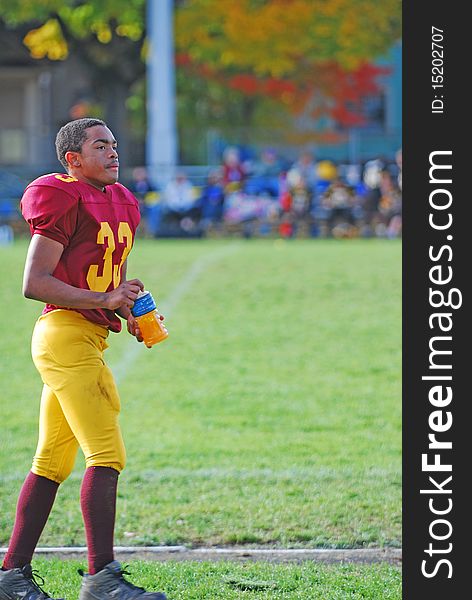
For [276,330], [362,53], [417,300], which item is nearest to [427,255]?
[417,300]

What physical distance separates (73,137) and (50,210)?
36 cm

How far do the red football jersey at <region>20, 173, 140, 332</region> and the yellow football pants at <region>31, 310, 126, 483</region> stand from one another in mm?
87

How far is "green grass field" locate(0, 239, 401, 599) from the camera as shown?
6.16m

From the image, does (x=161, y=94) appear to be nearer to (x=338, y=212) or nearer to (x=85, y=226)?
(x=338, y=212)

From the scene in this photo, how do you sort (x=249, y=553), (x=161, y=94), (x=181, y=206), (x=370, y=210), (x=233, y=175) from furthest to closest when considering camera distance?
1. (x=161, y=94)
2. (x=233, y=175)
3. (x=181, y=206)
4. (x=370, y=210)
5. (x=249, y=553)

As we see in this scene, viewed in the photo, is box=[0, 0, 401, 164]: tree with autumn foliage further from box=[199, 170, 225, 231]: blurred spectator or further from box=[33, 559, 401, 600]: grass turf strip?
box=[33, 559, 401, 600]: grass turf strip

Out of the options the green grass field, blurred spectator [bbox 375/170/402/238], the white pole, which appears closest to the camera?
the green grass field

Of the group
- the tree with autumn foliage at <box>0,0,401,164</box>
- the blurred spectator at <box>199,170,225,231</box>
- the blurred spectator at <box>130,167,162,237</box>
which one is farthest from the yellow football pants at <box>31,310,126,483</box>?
the tree with autumn foliage at <box>0,0,401,164</box>

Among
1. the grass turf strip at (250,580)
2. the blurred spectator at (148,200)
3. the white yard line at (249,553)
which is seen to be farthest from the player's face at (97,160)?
the blurred spectator at (148,200)

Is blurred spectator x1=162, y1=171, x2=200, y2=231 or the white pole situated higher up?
the white pole

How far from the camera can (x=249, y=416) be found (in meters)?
9.04

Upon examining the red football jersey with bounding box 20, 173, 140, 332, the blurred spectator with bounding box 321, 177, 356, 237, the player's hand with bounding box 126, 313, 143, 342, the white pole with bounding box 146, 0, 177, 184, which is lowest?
the player's hand with bounding box 126, 313, 143, 342

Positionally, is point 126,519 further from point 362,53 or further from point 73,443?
point 362,53

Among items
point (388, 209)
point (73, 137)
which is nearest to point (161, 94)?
point (388, 209)
